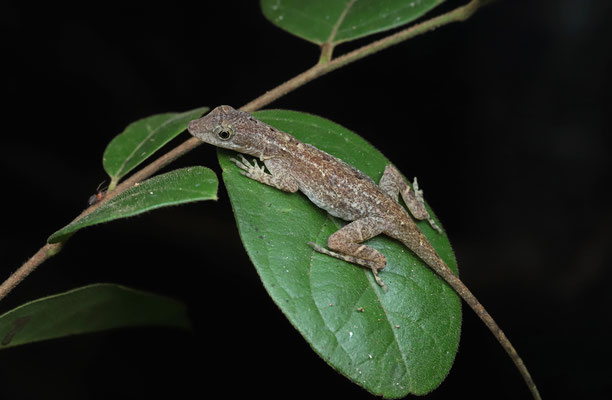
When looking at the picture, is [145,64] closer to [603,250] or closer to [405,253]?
[405,253]

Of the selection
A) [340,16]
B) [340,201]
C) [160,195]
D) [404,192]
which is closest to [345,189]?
[340,201]

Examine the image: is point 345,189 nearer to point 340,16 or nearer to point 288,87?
point 288,87

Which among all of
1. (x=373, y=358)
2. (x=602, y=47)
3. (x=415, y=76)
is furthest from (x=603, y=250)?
(x=373, y=358)

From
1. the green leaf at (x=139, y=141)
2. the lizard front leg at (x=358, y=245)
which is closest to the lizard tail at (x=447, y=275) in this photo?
the lizard front leg at (x=358, y=245)

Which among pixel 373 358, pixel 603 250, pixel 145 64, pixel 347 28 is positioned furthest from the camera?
pixel 603 250

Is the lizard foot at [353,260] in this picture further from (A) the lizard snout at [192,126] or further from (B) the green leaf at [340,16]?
(B) the green leaf at [340,16]

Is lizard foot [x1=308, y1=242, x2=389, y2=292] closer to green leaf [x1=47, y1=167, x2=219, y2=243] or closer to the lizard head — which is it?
green leaf [x1=47, y1=167, x2=219, y2=243]
